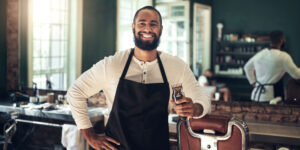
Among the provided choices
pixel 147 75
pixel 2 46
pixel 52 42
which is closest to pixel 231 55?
pixel 52 42

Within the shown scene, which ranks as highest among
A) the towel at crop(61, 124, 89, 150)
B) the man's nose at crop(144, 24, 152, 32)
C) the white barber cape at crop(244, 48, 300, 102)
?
the man's nose at crop(144, 24, 152, 32)

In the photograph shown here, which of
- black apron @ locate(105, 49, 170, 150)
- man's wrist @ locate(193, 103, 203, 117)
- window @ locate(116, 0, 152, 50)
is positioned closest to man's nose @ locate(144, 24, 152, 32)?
black apron @ locate(105, 49, 170, 150)

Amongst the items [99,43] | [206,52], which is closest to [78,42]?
[99,43]

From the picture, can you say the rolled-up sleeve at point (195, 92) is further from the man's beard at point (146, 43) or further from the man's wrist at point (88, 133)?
the man's wrist at point (88, 133)

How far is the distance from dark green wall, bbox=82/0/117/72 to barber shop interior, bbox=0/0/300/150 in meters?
0.02

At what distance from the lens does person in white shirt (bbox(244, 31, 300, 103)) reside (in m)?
3.63

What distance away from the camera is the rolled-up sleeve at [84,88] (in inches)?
85.9

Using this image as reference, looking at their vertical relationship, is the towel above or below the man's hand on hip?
below

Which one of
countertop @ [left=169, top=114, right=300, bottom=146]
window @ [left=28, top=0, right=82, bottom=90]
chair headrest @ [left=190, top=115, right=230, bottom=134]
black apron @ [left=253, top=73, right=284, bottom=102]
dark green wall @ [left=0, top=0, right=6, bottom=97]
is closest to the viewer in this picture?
chair headrest @ [left=190, top=115, right=230, bottom=134]

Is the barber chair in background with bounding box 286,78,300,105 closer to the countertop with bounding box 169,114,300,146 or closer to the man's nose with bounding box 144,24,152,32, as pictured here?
the countertop with bounding box 169,114,300,146

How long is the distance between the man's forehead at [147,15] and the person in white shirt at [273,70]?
184 cm

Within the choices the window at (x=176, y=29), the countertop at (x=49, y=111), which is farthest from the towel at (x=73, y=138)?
the window at (x=176, y=29)

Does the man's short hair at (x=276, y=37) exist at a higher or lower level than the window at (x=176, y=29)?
lower

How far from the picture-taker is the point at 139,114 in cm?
211
